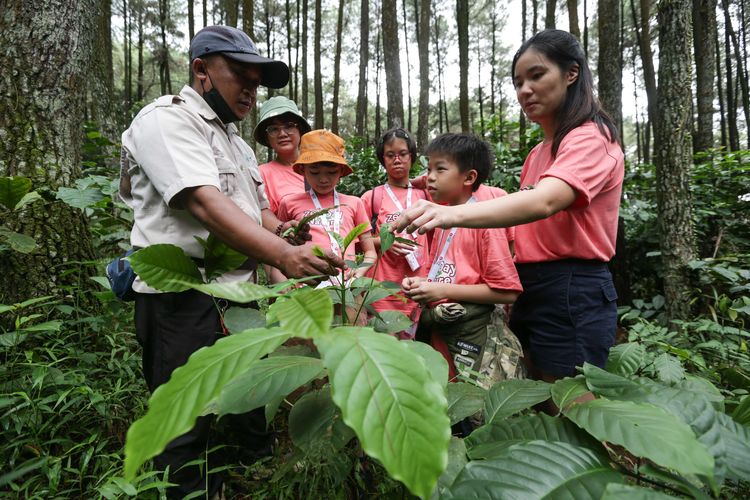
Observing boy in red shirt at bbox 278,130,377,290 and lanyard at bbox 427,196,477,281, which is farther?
boy in red shirt at bbox 278,130,377,290

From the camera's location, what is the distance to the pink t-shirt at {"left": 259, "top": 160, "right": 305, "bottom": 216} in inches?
124

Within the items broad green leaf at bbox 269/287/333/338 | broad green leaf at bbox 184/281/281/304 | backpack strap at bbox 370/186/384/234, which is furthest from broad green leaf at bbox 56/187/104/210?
backpack strap at bbox 370/186/384/234

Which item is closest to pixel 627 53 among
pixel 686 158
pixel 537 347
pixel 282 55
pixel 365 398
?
pixel 282 55

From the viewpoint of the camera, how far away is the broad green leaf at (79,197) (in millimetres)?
1819

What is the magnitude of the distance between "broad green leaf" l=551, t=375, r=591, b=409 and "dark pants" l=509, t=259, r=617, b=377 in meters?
0.90

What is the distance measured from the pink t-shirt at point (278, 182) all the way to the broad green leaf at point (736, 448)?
2.76 meters

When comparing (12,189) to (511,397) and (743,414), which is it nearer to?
(511,397)

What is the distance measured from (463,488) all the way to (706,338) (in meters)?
3.52

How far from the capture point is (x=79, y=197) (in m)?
1.86

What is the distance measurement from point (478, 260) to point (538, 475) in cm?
157

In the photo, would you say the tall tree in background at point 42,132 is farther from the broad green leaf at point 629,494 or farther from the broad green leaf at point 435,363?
the broad green leaf at point 629,494

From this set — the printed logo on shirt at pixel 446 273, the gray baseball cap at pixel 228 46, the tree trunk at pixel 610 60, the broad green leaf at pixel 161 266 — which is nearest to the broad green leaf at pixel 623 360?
the printed logo on shirt at pixel 446 273

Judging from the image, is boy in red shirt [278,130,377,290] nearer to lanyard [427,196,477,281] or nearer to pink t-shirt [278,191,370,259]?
pink t-shirt [278,191,370,259]

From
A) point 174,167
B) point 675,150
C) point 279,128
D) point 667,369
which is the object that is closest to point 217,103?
point 174,167
